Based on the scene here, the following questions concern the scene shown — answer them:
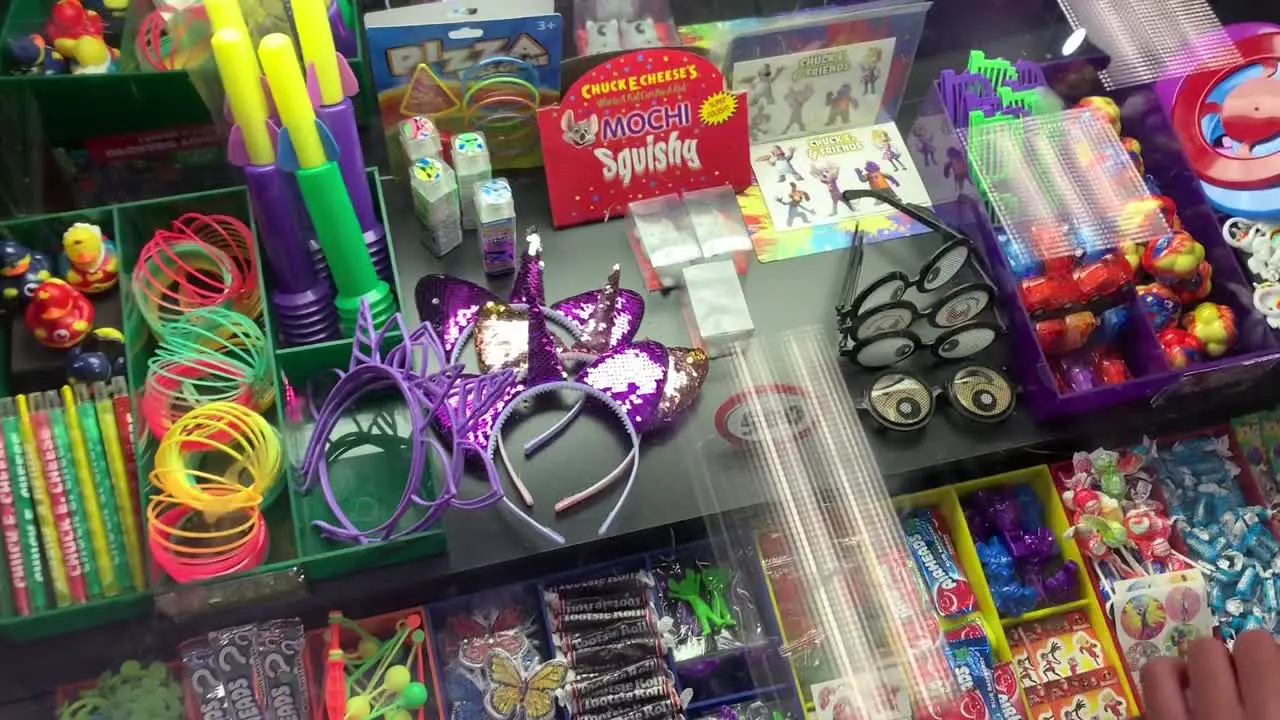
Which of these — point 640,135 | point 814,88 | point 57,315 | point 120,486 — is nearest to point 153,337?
point 57,315

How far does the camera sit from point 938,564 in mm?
1644

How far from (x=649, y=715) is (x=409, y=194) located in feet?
3.16

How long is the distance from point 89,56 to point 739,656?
54.9 inches

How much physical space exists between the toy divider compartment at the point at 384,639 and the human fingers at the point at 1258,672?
1.12 meters

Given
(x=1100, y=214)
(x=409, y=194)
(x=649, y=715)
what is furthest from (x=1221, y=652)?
(x=409, y=194)

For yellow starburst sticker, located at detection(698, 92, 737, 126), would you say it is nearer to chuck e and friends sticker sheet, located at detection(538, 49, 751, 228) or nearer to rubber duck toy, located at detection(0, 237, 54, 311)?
chuck e and friends sticker sheet, located at detection(538, 49, 751, 228)

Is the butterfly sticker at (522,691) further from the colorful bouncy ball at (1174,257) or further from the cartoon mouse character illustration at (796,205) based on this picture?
the colorful bouncy ball at (1174,257)

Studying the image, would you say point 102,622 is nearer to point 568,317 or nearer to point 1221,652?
point 568,317

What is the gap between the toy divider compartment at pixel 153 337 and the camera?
142 centimetres

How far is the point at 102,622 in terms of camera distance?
1.43 m

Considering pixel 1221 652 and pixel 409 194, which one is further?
pixel 409 194

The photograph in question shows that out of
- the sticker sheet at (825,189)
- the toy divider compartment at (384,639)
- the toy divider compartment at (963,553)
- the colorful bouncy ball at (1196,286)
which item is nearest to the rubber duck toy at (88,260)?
the toy divider compartment at (384,639)

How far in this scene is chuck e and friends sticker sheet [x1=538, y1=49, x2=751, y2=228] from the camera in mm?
1679

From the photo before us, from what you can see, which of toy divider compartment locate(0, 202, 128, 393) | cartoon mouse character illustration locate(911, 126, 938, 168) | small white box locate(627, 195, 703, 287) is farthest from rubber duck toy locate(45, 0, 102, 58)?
cartoon mouse character illustration locate(911, 126, 938, 168)
